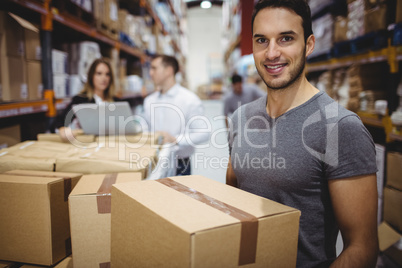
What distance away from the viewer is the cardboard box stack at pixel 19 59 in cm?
174

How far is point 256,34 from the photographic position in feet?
3.89

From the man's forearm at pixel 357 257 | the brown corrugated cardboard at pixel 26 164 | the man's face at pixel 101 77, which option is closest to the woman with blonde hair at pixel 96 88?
the man's face at pixel 101 77

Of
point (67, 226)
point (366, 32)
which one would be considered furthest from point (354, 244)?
point (366, 32)

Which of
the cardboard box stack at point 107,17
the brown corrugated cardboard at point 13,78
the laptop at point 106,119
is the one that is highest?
the cardboard box stack at point 107,17

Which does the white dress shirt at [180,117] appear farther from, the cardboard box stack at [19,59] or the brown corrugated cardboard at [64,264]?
the brown corrugated cardboard at [64,264]

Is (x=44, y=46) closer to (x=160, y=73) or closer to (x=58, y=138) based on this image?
(x=58, y=138)

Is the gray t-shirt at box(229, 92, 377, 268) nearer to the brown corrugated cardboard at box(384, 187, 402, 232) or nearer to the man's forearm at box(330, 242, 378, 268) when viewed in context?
the man's forearm at box(330, 242, 378, 268)

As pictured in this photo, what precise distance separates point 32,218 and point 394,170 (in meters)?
2.63

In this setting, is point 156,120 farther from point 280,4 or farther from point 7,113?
point 280,4

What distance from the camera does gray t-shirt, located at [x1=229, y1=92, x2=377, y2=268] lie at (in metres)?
0.92

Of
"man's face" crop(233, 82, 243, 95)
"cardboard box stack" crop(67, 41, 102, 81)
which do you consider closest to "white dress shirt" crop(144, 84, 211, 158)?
"cardboard box stack" crop(67, 41, 102, 81)

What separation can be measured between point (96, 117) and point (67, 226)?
0.77 metres

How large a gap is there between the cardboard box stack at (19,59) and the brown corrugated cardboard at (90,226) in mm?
1186

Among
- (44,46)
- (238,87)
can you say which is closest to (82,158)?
(44,46)
